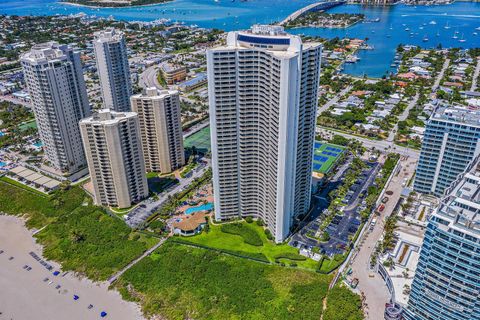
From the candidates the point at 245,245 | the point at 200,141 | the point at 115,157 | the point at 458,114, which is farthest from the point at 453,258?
the point at 200,141

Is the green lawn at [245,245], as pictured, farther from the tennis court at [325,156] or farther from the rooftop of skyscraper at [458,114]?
the rooftop of skyscraper at [458,114]

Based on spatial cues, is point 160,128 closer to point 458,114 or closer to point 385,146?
point 385,146

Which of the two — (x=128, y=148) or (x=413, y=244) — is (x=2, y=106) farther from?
(x=413, y=244)

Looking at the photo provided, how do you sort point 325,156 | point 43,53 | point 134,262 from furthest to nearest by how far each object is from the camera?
point 325,156, point 43,53, point 134,262

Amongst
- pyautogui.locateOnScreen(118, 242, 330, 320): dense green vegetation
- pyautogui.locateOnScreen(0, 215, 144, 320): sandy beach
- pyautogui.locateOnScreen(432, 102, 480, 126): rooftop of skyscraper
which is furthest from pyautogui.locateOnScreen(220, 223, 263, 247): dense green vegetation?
pyautogui.locateOnScreen(432, 102, 480, 126): rooftop of skyscraper

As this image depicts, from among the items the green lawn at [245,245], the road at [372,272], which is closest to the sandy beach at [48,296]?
the green lawn at [245,245]

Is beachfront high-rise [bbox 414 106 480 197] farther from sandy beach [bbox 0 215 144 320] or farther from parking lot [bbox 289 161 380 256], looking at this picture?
sandy beach [bbox 0 215 144 320]

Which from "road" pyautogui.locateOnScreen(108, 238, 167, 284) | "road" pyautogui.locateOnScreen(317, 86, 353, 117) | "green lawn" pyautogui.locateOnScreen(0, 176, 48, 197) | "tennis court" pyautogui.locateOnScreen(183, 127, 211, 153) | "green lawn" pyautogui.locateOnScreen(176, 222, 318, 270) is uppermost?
"road" pyautogui.locateOnScreen(317, 86, 353, 117)
